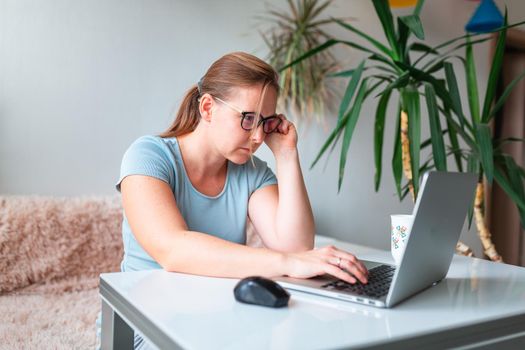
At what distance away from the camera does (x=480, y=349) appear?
30.0 inches

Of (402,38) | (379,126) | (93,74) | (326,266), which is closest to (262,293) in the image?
(326,266)

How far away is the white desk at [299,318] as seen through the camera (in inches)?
25.7

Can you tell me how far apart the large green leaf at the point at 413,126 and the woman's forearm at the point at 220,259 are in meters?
1.09

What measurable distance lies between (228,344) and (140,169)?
64 cm

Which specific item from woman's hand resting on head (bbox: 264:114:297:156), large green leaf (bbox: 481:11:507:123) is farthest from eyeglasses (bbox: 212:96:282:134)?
large green leaf (bbox: 481:11:507:123)

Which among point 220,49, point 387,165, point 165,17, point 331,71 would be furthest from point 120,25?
point 387,165

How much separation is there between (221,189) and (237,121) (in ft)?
0.70

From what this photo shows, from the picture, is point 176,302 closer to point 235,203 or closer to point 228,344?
point 228,344

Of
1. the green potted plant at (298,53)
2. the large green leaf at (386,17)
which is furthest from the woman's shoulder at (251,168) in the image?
the green potted plant at (298,53)

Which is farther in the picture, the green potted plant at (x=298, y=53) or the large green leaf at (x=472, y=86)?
the green potted plant at (x=298, y=53)

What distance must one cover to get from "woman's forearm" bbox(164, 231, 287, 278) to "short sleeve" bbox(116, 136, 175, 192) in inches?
9.5

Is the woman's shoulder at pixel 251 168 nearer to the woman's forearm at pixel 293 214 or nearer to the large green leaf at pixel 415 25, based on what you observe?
the woman's forearm at pixel 293 214

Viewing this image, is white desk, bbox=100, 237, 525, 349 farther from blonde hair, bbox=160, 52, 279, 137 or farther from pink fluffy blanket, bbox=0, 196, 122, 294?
pink fluffy blanket, bbox=0, 196, 122, 294

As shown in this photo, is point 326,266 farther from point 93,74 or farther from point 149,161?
point 93,74
